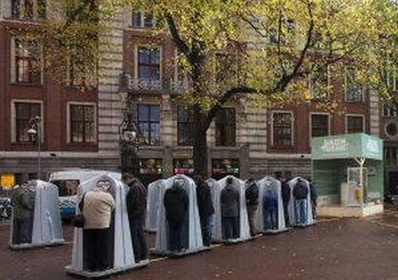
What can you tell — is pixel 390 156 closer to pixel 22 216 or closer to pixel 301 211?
pixel 301 211

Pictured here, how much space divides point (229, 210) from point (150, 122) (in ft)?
98.3

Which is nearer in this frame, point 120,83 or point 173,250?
point 173,250

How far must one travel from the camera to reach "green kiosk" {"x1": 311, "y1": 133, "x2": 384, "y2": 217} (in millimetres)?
Answer: 32750

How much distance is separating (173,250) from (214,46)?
799cm

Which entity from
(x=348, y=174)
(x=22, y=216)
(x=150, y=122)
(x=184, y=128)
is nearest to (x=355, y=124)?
(x=184, y=128)

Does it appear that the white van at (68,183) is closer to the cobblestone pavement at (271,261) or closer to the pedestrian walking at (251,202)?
the cobblestone pavement at (271,261)

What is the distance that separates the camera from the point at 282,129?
186ft

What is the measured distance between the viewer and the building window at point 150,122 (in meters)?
51.0

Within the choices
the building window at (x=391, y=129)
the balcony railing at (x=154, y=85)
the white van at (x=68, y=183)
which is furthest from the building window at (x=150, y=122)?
the building window at (x=391, y=129)

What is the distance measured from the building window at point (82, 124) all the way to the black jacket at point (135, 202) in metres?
33.1

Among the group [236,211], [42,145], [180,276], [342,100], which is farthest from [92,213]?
[342,100]

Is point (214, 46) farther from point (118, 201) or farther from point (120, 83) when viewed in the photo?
point (120, 83)

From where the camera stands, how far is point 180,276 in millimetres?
15273

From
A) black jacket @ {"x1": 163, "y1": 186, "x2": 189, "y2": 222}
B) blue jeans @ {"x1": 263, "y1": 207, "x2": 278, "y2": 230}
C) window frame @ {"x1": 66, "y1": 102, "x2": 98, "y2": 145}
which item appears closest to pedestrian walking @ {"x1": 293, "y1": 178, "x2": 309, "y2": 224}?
blue jeans @ {"x1": 263, "y1": 207, "x2": 278, "y2": 230}
